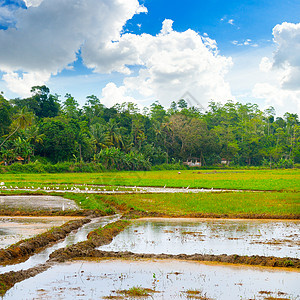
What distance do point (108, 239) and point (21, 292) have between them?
5.31 metres

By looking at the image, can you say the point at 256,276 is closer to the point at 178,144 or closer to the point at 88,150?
the point at 88,150

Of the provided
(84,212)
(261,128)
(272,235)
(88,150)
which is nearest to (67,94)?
(88,150)

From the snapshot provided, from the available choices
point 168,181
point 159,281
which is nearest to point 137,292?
point 159,281

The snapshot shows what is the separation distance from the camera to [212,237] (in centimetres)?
1318

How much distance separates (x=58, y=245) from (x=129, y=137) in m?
72.2

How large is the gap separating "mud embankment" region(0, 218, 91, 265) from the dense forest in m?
40.2

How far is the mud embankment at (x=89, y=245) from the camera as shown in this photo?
10.2 meters

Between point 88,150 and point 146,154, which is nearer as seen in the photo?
point 88,150

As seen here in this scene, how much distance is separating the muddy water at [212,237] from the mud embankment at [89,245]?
27 centimetres

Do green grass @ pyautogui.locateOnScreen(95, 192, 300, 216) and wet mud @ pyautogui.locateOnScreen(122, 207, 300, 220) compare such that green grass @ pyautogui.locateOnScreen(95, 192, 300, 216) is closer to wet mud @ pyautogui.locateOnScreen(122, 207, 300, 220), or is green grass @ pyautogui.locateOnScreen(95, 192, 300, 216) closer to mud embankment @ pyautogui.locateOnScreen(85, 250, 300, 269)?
wet mud @ pyautogui.locateOnScreen(122, 207, 300, 220)

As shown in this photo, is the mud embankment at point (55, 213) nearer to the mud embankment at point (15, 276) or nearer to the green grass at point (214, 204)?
the green grass at point (214, 204)

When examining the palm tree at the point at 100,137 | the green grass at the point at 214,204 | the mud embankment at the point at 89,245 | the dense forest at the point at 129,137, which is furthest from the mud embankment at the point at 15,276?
the palm tree at the point at 100,137

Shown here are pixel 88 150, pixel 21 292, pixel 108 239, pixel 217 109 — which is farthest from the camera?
pixel 217 109

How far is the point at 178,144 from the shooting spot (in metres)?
93.2
